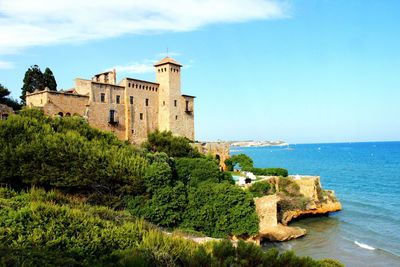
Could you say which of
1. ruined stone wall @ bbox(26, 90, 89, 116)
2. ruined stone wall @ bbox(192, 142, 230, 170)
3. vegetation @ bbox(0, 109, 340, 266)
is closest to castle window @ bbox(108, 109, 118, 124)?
ruined stone wall @ bbox(26, 90, 89, 116)

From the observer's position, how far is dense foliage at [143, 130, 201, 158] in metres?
34.3

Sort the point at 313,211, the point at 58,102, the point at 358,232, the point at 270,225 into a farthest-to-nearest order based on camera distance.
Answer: the point at 313,211 < the point at 58,102 < the point at 358,232 < the point at 270,225

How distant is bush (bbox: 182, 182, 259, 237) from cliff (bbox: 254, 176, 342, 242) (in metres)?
2.99

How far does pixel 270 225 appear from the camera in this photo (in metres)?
26.0

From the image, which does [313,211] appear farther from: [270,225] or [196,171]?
[196,171]

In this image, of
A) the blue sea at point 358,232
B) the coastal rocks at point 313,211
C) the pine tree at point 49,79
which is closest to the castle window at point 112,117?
the pine tree at point 49,79

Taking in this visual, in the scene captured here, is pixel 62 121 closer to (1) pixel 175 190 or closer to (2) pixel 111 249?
(1) pixel 175 190

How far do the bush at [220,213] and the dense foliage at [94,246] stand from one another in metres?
9.19

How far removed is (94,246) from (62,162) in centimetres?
1056

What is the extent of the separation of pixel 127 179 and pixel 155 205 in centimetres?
236

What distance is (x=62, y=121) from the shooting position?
84.1ft

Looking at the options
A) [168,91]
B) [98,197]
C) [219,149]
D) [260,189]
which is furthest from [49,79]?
[260,189]

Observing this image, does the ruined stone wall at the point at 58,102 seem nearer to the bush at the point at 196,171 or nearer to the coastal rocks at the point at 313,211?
the bush at the point at 196,171

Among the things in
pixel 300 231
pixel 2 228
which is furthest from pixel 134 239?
pixel 300 231
